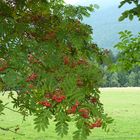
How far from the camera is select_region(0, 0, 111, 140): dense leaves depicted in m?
3.48

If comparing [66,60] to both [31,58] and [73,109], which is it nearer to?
[31,58]

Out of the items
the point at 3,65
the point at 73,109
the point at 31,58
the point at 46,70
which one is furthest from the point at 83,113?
the point at 3,65

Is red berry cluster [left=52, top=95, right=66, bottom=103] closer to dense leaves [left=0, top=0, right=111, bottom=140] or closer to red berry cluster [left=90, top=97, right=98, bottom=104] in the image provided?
dense leaves [left=0, top=0, right=111, bottom=140]

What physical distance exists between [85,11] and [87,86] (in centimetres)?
214

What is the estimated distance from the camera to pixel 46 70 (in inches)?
151

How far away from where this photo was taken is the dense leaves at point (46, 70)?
3.48 metres

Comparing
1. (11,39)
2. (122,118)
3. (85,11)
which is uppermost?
(85,11)

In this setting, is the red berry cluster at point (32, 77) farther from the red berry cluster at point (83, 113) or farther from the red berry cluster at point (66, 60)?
the red berry cluster at point (83, 113)

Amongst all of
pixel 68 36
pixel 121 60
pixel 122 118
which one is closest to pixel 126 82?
pixel 122 118

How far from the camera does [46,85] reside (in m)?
3.68

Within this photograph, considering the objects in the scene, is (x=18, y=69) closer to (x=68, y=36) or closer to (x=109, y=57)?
(x=68, y=36)

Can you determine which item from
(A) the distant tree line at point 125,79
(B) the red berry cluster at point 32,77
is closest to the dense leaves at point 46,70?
(B) the red berry cluster at point 32,77

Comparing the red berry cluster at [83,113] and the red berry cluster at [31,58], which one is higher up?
the red berry cluster at [31,58]

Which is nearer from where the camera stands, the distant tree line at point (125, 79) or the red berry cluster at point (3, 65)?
the red berry cluster at point (3, 65)
